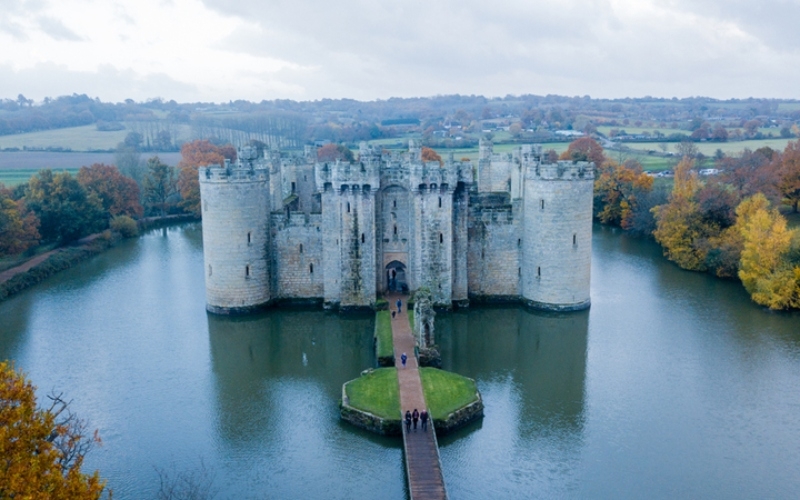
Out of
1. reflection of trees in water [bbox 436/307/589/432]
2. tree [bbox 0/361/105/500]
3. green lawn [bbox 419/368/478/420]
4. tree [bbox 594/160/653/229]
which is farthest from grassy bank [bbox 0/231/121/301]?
tree [bbox 594/160/653/229]

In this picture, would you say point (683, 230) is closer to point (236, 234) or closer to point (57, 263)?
point (236, 234)

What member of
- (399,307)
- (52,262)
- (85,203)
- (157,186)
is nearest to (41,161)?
(157,186)

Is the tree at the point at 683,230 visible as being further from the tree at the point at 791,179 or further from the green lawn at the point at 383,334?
the green lawn at the point at 383,334

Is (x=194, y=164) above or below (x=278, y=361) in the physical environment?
above

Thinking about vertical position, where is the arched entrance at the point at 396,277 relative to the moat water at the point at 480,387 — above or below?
above

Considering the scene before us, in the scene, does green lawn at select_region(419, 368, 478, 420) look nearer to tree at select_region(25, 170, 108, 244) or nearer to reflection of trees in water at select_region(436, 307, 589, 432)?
reflection of trees in water at select_region(436, 307, 589, 432)

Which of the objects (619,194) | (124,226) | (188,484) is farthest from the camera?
(619,194)

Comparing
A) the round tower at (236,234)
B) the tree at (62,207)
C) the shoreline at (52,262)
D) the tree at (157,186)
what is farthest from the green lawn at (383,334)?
the tree at (157,186)
